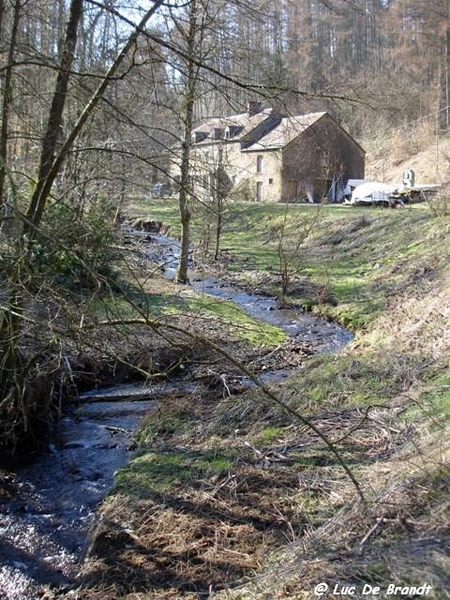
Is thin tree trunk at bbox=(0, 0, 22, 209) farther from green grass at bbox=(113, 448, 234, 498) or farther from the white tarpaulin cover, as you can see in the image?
the white tarpaulin cover

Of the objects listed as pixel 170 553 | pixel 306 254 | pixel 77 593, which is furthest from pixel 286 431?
pixel 306 254

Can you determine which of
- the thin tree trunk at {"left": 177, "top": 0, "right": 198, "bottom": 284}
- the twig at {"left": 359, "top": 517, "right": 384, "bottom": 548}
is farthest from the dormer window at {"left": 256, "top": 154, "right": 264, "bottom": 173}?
the twig at {"left": 359, "top": 517, "right": 384, "bottom": 548}

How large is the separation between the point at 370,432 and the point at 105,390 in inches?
185

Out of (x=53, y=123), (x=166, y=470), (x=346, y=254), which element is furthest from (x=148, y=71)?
(x=346, y=254)

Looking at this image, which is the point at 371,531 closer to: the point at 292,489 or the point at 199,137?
the point at 292,489

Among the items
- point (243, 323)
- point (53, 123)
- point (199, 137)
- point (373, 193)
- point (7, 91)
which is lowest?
point (243, 323)

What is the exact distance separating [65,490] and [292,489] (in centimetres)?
257

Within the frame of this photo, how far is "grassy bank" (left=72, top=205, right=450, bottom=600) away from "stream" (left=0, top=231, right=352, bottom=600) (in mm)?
327

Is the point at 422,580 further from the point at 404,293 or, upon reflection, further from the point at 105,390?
the point at 404,293

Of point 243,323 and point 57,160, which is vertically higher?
point 57,160

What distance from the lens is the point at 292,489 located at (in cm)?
458

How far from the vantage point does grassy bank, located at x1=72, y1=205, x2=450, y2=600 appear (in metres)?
3.14

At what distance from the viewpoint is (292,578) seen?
3.09 metres

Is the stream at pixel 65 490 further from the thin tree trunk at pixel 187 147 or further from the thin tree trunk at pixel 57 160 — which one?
the thin tree trunk at pixel 57 160
